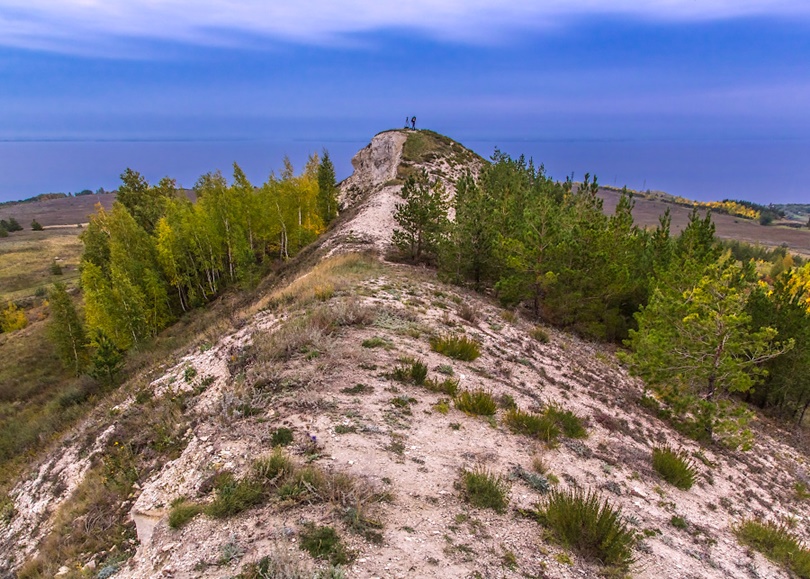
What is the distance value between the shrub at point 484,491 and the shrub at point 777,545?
563 centimetres

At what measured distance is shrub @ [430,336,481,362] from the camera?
1238 cm

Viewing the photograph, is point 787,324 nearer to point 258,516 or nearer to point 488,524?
point 488,524

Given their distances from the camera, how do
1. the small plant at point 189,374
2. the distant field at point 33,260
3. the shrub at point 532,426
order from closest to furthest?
the shrub at point 532,426 → the small plant at point 189,374 → the distant field at point 33,260

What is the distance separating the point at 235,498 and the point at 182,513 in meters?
0.78

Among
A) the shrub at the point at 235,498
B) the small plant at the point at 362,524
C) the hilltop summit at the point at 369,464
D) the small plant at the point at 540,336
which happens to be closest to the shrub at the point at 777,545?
the hilltop summit at the point at 369,464

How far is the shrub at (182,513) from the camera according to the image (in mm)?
6037

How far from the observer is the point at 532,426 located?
9.54 metres

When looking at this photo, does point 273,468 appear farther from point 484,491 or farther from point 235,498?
point 484,491

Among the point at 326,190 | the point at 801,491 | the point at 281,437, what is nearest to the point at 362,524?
the point at 281,437

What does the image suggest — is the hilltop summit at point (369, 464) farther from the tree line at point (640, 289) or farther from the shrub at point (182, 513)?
the tree line at point (640, 289)

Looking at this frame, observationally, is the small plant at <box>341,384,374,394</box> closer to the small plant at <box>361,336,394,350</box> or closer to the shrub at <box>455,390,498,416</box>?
the small plant at <box>361,336,394,350</box>

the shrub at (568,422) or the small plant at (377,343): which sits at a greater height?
the small plant at (377,343)

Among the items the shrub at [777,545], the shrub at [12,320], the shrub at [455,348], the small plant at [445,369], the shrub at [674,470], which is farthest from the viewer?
the shrub at [12,320]

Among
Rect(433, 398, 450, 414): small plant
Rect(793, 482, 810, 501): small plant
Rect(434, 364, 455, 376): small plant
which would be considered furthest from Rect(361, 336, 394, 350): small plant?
Rect(793, 482, 810, 501): small plant
